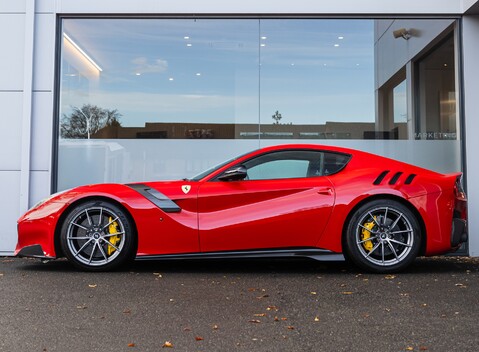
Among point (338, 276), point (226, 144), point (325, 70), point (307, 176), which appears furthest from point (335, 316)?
point (325, 70)

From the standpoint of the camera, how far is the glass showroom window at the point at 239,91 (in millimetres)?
7656

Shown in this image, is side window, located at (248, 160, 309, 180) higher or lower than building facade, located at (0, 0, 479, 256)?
lower

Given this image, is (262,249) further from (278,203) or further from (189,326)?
(189,326)

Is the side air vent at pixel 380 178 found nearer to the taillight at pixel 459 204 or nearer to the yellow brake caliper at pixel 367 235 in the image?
the yellow brake caliper at pixel 367 235

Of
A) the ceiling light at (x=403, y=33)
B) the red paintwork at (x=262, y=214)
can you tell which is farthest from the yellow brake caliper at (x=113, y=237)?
the ceiling light at (x=403, y=33)

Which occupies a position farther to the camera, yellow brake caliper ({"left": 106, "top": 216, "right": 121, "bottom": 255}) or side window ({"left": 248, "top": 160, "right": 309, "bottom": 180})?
side window ({"left": 248, "top": 160, "right": 309, "bottom": 180})

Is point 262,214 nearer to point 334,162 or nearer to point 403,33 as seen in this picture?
point 334,162

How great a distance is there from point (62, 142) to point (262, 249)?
11.9ft

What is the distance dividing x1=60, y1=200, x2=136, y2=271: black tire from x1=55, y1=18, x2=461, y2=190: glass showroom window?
6.80ft

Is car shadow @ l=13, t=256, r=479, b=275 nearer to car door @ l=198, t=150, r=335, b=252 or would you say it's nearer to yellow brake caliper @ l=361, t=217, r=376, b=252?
yellow brake caliper @ l=361, t=217, r=376, b=252

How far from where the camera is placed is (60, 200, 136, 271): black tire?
5523mm

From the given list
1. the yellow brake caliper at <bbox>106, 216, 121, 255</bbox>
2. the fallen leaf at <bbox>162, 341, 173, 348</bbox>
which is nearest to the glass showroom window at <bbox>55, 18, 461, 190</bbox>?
the yellow brake caliper at <bbox>106, 216, 121, 255</bbox>

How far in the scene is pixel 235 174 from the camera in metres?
5.53

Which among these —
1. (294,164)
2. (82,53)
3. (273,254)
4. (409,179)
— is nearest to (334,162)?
(294,164)
